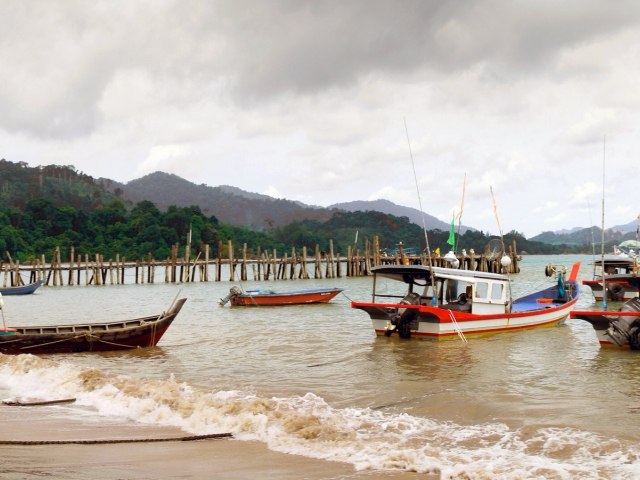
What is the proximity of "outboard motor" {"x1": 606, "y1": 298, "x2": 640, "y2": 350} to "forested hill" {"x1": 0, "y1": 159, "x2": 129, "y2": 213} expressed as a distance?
95.0m

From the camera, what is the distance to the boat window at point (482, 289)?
679 inches

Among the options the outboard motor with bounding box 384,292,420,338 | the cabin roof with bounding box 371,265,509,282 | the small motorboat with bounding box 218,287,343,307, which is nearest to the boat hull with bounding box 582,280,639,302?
the cabin roof with bounding box 371,265,509,282

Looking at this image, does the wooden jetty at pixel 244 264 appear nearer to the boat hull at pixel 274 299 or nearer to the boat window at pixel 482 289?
the boat hull at pixel 274 299

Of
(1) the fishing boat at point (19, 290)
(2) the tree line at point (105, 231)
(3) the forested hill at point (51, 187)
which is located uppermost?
(3) the forested hill at point (51, 187)

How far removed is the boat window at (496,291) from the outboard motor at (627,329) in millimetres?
3665

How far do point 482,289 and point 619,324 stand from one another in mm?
3899

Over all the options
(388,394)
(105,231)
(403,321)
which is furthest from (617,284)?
(105,231)

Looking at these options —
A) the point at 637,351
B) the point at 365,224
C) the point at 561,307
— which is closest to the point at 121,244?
the point at 365,224

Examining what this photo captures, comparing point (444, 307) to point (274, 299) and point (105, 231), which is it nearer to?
point (274, 299)

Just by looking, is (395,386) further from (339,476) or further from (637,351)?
(637,351)

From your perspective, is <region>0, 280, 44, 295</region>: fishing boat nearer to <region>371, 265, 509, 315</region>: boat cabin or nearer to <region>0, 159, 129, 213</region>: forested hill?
<region>371, 265, 509, 315</region>: boat cabin

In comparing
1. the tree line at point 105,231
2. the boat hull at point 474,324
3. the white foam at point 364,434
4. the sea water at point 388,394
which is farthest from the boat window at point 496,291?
the tree line at point 105,231

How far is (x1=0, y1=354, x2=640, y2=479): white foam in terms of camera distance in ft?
22.1

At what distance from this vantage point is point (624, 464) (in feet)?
22.4
